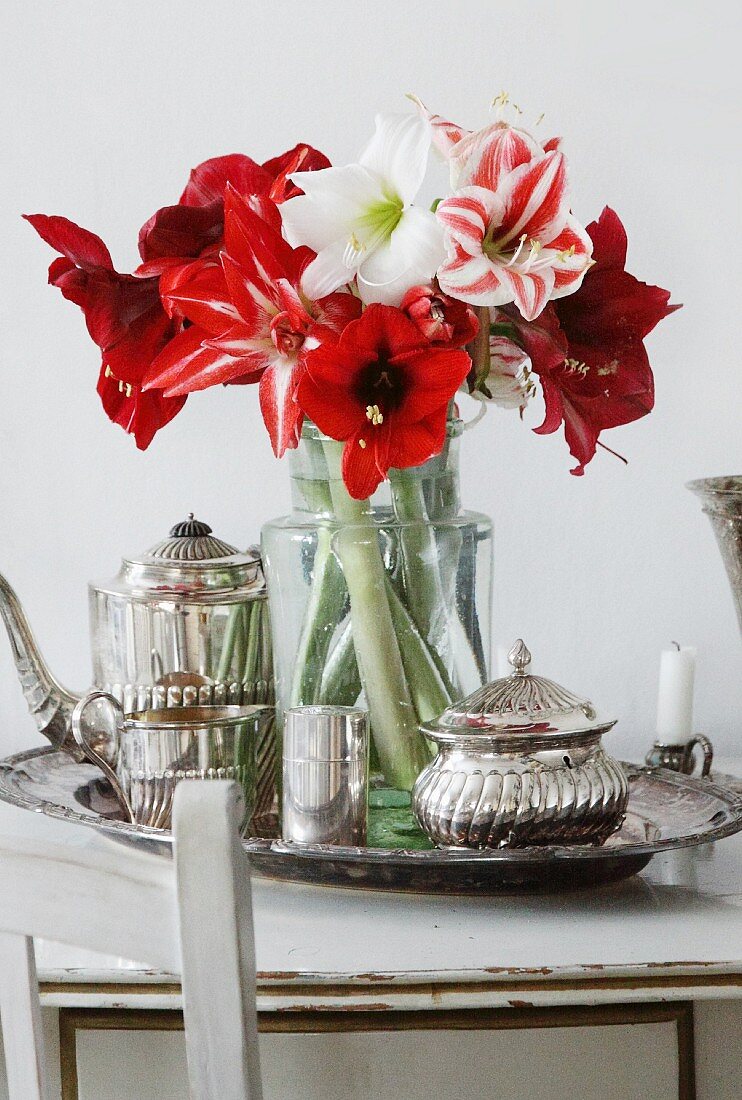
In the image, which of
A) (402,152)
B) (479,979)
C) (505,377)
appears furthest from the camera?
(505,377)

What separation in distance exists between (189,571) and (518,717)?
279 millimetres

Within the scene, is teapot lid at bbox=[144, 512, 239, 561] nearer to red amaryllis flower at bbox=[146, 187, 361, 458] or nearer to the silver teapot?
the silver teapot

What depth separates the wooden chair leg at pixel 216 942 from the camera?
423mm

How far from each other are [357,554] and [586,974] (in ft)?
0.99

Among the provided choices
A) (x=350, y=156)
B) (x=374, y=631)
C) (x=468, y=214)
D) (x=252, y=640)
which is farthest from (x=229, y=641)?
(x=350, y=156)

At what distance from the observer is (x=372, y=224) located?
0.69 meters

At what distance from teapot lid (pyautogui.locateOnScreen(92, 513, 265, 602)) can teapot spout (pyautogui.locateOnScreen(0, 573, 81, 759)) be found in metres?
0.07

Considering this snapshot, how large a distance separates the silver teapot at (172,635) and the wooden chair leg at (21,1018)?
34cm

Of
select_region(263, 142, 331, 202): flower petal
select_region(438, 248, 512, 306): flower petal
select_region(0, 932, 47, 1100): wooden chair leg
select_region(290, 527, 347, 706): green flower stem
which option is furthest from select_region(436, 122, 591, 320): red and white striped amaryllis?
select_region(0, 932, 47, 1100): wooden chair leg

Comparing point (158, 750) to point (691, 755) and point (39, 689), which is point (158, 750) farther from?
point (691, 755)

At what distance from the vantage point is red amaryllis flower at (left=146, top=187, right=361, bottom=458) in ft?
2.23

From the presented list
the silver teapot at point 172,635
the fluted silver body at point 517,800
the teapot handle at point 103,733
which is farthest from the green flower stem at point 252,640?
the fluted silver body at point 517,800

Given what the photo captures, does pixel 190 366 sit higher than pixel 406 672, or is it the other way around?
pixel 190 366

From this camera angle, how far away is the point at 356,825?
2.35ft
